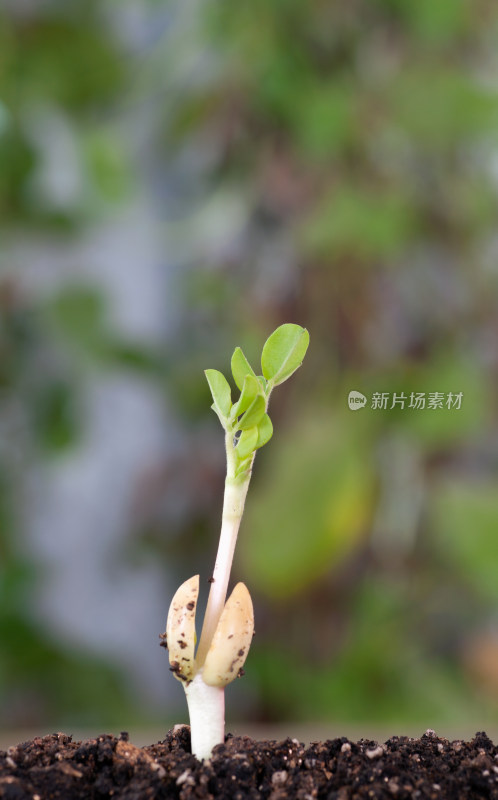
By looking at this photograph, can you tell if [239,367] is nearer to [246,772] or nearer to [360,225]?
[246,772]

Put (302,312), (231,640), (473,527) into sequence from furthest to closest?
(302,312) < (473,527) < (231,640)

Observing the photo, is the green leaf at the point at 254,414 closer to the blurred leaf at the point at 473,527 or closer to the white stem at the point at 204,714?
the white stem at the point at 204,714

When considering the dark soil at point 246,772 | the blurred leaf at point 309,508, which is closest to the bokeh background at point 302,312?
the blurred leaf at point 309,508

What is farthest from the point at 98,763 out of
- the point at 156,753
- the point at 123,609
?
the point at 123,609

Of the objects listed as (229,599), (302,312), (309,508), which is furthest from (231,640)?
(302,312)

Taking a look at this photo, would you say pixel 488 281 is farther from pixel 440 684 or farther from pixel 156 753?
pixel 156 753

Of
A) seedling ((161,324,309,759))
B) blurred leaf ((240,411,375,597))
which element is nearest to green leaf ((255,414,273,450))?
seedling ((161,324,309,759))
